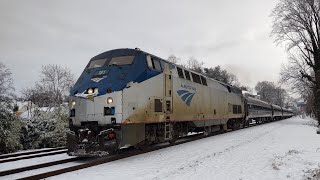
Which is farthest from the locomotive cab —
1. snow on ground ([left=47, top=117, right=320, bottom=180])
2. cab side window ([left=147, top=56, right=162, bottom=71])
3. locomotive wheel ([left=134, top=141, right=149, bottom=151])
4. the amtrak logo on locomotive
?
the amtrak logo on locomotive

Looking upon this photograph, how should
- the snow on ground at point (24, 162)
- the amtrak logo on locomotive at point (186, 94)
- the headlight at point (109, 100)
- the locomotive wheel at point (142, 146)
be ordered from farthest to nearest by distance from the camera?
the amtrak logo on locomotive at point (186, 94) < the locomotive wheel at point (142, 146) < the headlight at point (109, 100) < the snow on ground at point (24, 162)

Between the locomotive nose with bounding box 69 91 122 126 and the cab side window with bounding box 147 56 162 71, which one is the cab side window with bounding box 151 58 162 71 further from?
the locomotive nose with bounding box 69 91 122 126

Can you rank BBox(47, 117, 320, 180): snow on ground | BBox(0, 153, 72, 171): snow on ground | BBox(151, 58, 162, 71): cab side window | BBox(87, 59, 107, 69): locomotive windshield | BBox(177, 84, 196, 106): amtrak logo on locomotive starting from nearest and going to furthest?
BBox(47, 117, 320, 180): snow on ground, BBox(0, 153, 72, 171): snow on ground, BBox(87, 59, 107, 69): locomotive windshield, BBox(151, 58, 162, 71): cab side window, BBox(177, 84, 196, 106): amtrak logo on locomotive

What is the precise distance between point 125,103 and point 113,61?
84.4 inches

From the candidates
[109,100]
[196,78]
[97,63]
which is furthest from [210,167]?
[196,78]

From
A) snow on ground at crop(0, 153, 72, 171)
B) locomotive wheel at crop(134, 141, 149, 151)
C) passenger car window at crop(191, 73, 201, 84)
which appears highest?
passenger car window at crop(191, 73, 201, 84)

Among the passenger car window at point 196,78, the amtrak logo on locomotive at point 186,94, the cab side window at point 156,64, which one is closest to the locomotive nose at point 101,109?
the cab side window at point 156,64

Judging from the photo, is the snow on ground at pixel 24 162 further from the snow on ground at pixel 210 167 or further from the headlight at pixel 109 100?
the headlight at pixel 109 100

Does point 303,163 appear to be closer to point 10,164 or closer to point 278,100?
point 10,164

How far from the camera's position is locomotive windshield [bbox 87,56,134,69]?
1152cm

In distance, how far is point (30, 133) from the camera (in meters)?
15.9

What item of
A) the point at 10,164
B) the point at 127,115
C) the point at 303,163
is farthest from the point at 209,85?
the point at 10,164

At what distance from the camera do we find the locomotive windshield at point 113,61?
37.8 ft

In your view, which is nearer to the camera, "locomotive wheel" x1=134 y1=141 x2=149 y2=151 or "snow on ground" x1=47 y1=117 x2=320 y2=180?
"snow on ground" x1=47 y1=117 x2=320 y2=180
